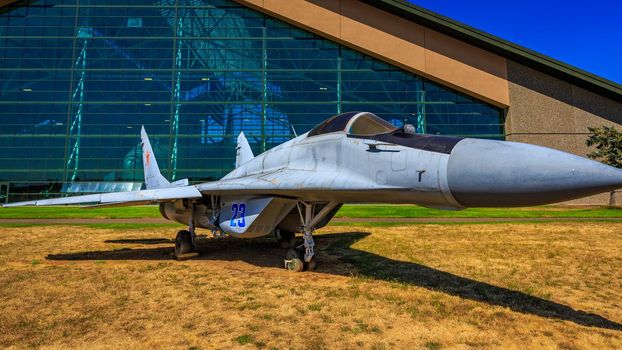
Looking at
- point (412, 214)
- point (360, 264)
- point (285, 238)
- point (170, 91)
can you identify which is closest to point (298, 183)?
point (360, 264)

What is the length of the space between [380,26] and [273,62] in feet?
37.5

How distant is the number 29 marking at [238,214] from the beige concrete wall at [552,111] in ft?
115

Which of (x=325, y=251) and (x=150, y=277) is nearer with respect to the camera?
(x=150, y=277)

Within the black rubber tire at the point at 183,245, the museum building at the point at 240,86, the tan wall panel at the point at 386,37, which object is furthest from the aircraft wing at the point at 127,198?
the tan wall panel at the point at 386,37

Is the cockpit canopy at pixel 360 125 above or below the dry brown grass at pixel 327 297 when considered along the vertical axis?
above

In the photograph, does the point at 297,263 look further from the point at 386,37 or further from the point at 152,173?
the point at 386,37

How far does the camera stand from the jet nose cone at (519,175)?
359 centimetres

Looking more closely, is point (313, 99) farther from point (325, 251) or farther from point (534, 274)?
point (534, 274)

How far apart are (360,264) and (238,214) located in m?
2.99

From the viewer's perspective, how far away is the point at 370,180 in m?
5.81

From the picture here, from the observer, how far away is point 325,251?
10008 millimetres

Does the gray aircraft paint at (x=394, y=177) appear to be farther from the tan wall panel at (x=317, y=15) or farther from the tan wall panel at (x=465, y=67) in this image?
the tan wall panel at (x=465, y=67)

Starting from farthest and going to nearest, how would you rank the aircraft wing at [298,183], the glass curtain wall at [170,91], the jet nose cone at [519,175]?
1. the glass curtain wall at [170,91]
2. the aircraft wing at [298,183]
3. the jet nose cone at [519,175]

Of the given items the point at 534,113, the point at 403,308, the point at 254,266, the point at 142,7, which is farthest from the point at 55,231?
the point at 534,113
